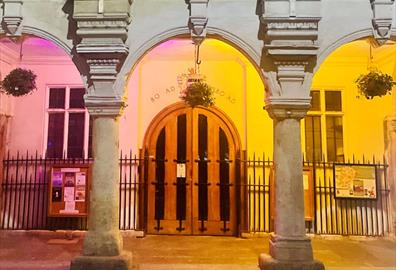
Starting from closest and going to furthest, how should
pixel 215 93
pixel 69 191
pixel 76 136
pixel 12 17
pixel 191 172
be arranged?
pixel 12 17 → pixel 69 191 → pixel 191 172 → pixel 215 93 → pixel 76 136

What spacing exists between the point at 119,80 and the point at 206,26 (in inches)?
60.3

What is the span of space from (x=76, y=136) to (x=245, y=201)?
4.09 m

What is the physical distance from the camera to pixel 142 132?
948cm

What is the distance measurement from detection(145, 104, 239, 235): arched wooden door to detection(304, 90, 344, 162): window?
171 centimetres

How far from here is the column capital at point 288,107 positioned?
20.0 ft

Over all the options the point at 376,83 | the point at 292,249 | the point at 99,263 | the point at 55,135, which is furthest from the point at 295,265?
the point at 55,135

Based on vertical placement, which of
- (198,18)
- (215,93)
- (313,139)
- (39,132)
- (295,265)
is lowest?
(295,265)

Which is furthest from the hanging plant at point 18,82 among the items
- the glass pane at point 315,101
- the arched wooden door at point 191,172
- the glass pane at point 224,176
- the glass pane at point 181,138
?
the glass pane at point 315,101

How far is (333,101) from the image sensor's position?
31.9 feet

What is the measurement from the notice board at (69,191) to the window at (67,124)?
0.50m

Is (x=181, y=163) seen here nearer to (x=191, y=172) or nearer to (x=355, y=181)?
(x=191, y=172)

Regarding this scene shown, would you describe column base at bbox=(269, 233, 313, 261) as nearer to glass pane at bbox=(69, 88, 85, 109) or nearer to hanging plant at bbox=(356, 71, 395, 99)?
hanging plant at bbox=(356, 71, 395, 99)

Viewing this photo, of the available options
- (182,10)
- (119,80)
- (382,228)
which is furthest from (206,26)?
(382,228)

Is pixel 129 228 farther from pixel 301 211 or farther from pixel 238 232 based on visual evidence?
pixel 301 211
